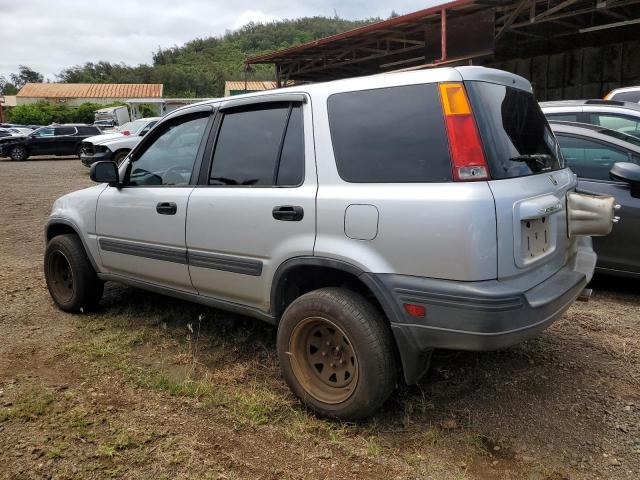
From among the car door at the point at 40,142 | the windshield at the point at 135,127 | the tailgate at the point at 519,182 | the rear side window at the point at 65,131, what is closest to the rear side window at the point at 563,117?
the tailgate at the point at 519,182

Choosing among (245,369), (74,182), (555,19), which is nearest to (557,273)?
(245,369)

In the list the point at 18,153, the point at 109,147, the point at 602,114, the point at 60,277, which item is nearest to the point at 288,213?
the point at 60,277

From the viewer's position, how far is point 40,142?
73.9 feet

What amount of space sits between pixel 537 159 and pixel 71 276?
150 inches

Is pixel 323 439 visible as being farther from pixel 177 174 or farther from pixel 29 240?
pixel 29 240

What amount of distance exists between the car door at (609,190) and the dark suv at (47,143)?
71.8 ft

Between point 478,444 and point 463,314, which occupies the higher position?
point 463,314

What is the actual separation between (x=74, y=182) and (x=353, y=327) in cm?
1337

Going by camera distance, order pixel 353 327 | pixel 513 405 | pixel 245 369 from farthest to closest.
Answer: pixel 245 369 → pixel 513 405 → pixel 353 327

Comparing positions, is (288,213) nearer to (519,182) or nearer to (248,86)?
(519,182)

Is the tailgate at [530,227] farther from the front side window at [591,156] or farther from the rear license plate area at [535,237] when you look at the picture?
the front side window at [591,156]

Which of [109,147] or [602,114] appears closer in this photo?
[602,114]

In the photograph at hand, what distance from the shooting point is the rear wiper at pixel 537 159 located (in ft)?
8.41

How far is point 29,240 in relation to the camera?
734 centimetres
